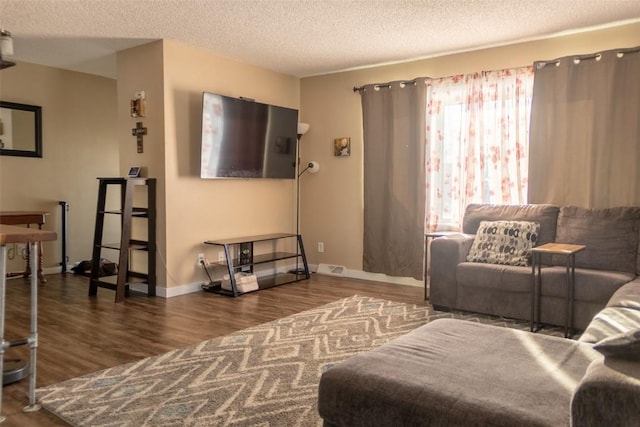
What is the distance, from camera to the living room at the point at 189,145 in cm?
466

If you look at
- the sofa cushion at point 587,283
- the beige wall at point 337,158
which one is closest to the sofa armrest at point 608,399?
the sofa cushion at point 587,283

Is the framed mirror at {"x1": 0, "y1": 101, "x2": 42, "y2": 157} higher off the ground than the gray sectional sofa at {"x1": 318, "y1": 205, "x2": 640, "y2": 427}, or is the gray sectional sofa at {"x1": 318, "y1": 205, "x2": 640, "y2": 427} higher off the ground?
the framed mirror at {"x1": 0, "y1": 101, "x2": 42, "y2": 157}

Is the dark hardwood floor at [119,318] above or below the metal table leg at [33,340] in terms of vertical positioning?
below

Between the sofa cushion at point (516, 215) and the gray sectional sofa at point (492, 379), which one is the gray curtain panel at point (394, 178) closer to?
the sofa cushion at point (516, 215)

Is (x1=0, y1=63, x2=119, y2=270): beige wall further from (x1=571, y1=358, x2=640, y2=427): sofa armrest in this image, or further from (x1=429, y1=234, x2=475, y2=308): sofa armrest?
(x1=571, y1=358, x2=640, y2=427): sofa armrest

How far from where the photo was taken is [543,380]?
1.61 meters

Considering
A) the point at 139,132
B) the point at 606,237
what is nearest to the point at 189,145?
the point at 139,132

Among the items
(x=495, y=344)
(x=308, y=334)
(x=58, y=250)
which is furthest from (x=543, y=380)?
(x=58, y=250)

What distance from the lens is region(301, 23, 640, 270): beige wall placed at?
17.5 ft

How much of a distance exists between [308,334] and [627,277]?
2.23 m

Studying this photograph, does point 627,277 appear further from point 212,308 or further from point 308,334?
point 212,308

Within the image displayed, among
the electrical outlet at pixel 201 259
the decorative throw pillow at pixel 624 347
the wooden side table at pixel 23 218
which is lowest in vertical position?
the electrical outlet at pixel 201 259

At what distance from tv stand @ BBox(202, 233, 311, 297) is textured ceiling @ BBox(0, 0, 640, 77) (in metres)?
1.90

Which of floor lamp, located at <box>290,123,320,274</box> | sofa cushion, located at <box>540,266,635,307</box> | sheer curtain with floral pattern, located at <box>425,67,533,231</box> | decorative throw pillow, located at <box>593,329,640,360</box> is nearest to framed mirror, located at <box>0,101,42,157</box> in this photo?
floor lamp, located at <box>290,123,320,274</box>
